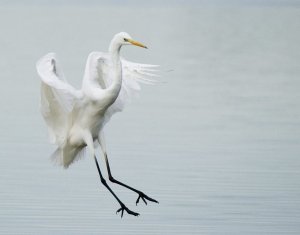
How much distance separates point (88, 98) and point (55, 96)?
15.6 inches

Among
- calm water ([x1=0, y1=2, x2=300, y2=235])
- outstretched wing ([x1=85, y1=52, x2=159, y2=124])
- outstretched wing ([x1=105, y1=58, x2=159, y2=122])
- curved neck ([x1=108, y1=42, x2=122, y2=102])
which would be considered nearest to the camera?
curved neck ([x1=108, y1=42, x2=122, y2=102])

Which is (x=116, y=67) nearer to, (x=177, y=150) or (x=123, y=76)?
(x=123, y=76)

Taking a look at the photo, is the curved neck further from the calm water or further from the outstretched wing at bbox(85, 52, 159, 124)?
the calm water

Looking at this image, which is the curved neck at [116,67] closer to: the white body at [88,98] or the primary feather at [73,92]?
the white body at [88,98]

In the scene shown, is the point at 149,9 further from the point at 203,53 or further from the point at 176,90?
the point at 176,90

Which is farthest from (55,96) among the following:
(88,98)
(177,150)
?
(177,150)

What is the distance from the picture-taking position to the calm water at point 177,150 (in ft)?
35.1

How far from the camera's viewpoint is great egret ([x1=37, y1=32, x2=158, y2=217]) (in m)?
10.4

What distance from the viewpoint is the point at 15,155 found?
13492mm

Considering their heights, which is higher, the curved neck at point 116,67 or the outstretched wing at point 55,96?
the curved neck at point 116,67

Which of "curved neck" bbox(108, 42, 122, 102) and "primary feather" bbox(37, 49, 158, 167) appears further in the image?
"curved neck" bbox(108, 42, 122, 102)

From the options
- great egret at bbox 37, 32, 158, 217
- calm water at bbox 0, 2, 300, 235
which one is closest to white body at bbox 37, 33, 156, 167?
great egret at bbox 37, 32, 158, 217

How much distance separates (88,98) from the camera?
10.7 meters

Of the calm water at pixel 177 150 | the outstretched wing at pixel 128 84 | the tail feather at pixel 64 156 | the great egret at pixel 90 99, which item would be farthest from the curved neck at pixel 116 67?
the calm water at pixel 177 150
